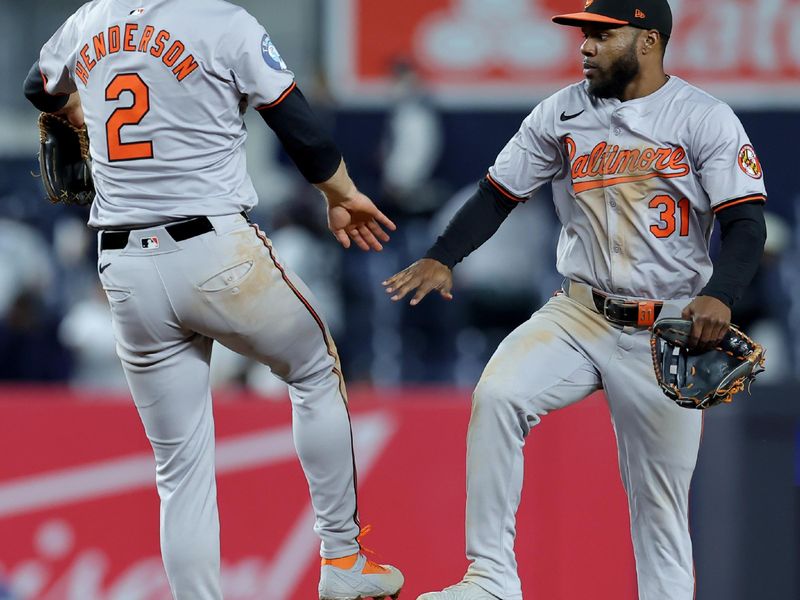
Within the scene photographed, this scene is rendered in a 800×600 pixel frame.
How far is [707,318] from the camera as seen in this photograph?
148 inches

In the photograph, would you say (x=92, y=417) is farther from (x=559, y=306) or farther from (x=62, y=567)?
(x=559, y=306)

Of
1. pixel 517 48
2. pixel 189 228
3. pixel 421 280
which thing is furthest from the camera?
pixel 517 48

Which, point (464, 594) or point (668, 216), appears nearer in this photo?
point (464, 594)

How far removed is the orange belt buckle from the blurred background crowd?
12.7ft

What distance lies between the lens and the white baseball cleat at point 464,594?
399 cm

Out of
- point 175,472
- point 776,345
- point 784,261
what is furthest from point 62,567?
point 784,261

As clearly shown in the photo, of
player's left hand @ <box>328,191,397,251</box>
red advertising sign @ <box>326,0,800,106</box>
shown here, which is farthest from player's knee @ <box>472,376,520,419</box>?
red advertising sign @ <box>326,0,800,106</box>

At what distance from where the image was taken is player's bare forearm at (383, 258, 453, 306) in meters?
4.18

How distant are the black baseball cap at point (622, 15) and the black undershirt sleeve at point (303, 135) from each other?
785 mm

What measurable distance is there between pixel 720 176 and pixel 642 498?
1005mm

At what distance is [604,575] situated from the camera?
5480 mm

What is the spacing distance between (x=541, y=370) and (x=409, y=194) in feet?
18.8

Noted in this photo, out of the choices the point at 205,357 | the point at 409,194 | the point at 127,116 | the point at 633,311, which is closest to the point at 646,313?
the point at 633,311

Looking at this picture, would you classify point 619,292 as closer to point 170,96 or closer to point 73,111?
point 170,96
